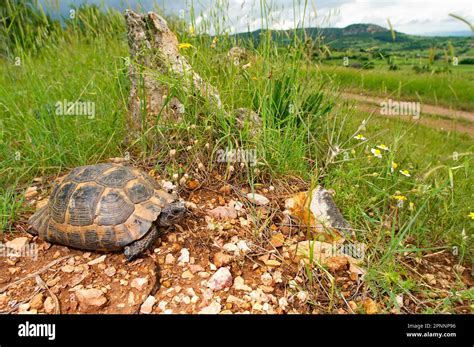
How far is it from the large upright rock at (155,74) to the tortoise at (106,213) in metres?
0.83

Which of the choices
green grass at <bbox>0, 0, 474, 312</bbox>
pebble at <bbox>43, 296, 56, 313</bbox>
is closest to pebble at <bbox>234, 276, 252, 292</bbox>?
green grass at <bbox>0, 0, 474, 312</bbox>

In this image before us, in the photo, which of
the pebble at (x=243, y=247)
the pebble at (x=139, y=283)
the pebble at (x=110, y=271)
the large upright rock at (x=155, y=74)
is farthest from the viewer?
the large upright rock at (x=155, y=74)

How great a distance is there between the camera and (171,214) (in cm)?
212

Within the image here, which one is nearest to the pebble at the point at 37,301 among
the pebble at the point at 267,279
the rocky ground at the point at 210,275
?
the rocky ground at the point at 210,275

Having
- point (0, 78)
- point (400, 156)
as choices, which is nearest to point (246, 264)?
point (400, 156)

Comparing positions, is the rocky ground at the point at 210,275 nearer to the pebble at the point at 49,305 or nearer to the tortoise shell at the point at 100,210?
the pebble at the point at 49,305

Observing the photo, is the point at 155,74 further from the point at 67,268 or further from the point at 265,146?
the point at 67,268

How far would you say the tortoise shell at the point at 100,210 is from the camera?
79.7 inches

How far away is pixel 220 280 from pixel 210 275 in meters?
0.09

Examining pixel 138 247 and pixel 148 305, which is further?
pixel 138 247

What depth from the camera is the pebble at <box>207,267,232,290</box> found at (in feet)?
6.07

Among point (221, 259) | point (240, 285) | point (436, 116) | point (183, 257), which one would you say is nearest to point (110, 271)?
point (183, 257)

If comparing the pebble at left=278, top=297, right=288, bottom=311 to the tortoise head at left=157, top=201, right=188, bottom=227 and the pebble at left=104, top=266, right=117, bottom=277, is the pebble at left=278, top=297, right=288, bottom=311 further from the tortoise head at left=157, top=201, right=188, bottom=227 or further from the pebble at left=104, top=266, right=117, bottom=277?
the pebble at left=104, top=266, right=117, bottom=277
